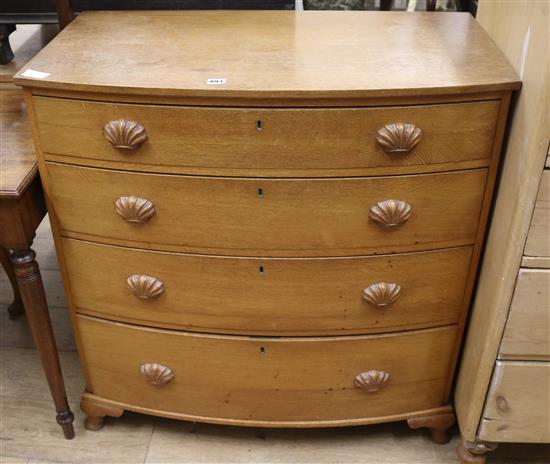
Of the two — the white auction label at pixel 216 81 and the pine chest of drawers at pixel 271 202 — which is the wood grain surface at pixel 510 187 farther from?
the white auction label at pixel 216 81

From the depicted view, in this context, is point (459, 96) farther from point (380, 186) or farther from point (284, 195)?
point (284, 195)

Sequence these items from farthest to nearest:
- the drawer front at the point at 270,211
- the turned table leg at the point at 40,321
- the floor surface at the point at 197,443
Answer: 1. the floor surface at the point at 197,443
2. the turned table leg at the point at 40,321
3. the drawer front at the point at 270,211

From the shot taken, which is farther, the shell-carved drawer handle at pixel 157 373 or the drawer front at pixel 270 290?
the shell-carved drawer handle at pixel 157 373

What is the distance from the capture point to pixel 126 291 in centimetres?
142

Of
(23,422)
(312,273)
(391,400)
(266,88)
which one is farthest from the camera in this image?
(23,422)

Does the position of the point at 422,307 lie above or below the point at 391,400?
above

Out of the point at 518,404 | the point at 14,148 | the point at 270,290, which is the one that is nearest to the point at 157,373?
the point at 270,290

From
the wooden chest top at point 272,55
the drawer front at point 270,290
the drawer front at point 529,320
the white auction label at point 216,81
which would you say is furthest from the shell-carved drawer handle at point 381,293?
the white auction label at point 216,81

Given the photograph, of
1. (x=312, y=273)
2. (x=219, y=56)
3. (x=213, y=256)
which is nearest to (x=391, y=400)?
(x=312, y=273)

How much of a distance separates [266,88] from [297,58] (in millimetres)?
171

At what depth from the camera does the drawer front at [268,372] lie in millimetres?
1464

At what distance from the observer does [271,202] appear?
49.7 inches

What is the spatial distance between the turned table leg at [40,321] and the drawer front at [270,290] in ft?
0.26

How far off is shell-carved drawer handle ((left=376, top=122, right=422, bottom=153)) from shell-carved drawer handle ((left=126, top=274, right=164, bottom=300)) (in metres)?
0.56
